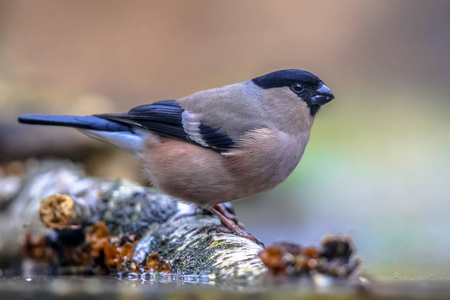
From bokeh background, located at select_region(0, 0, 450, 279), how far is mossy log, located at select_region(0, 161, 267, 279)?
9.34ft

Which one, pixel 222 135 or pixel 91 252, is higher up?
pixel 222 135

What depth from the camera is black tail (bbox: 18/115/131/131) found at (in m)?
5.04

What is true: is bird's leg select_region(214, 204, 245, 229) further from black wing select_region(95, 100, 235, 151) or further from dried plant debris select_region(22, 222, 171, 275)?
dried plant debris select_region(22, 222, 171, 275)

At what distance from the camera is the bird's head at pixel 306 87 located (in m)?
5.18

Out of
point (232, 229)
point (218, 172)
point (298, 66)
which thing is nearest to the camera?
point (232, 229)

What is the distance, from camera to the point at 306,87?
5.22 metres

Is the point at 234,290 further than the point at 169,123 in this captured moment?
Answer: No

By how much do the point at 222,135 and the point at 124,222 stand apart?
117 centimetres

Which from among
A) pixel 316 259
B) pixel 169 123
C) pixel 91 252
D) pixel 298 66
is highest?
pixel 298 66

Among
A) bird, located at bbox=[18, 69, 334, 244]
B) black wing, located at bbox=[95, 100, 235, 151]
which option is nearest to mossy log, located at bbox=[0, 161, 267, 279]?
bird, located at bbox=[18, 69, 334, 244]

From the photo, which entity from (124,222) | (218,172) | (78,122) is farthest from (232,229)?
(78,122)

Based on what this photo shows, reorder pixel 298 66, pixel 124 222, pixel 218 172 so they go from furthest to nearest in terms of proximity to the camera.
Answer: pixel 298 66
pixel 124 222
pixel 218 172

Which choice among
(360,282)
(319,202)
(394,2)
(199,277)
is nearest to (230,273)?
(199,277)

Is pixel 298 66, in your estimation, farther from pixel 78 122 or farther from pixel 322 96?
pixel 78 122
